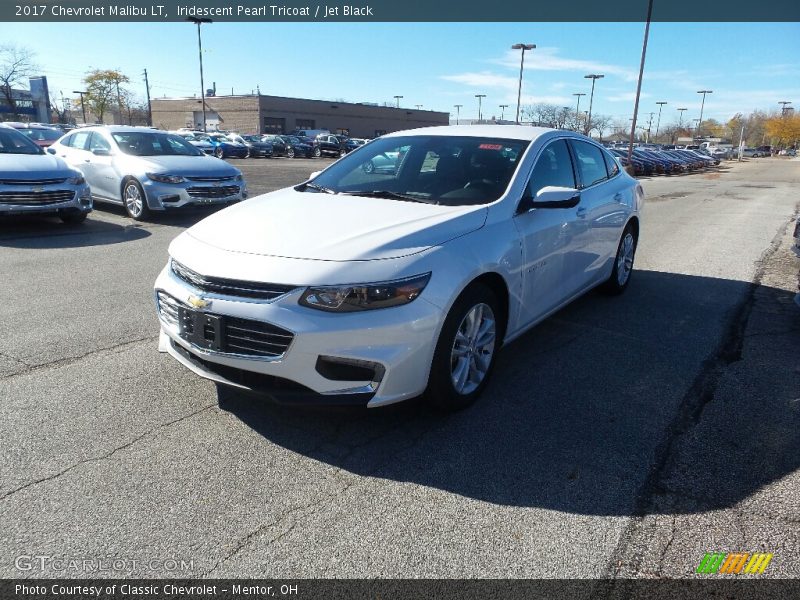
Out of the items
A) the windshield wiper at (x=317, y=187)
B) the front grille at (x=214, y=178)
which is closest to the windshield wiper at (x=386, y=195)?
the windshield wiper at (x=317, y=187)

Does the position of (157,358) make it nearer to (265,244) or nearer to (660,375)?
(265,244)

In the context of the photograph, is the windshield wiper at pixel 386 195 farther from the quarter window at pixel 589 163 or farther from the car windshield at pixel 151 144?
the car windshield at pixel 151 144

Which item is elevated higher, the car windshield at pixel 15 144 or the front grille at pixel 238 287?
the car windshield at pixel 15 144

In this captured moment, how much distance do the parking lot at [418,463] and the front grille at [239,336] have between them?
0.53 m

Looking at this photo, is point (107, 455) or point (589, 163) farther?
point (589, 163)

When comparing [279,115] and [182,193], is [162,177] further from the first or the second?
[279,115]

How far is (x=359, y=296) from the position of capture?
299 cm

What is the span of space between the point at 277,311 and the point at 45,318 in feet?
10.5

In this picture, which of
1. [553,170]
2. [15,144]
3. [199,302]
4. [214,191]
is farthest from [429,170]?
[15,144]

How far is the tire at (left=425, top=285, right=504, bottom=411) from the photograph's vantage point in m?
3.28

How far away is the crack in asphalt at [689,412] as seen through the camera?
2.59m

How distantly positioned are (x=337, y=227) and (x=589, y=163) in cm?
302

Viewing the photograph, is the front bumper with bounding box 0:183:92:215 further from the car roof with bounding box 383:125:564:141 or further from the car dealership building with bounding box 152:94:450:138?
the car dealership building with bounding box 152:94:450:138

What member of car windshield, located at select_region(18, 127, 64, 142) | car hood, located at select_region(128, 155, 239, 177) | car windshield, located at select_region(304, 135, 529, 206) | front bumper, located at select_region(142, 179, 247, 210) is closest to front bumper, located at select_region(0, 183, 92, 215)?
front bumper, located at select_region(142, 179, 247, 210)
